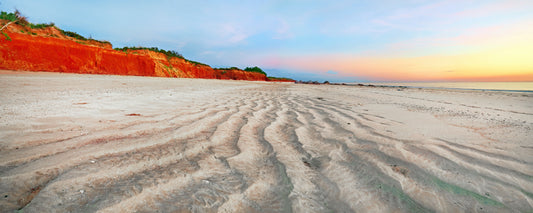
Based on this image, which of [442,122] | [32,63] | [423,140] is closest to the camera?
[423,140]

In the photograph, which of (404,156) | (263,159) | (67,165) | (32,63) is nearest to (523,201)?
(404,156)

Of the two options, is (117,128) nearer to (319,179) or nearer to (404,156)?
(319,179)

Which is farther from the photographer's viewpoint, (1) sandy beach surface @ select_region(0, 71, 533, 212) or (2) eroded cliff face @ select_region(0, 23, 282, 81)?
(2) eroded cliff face @ select_region(0, 23, 282, 81)

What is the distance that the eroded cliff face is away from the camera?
12812 mm

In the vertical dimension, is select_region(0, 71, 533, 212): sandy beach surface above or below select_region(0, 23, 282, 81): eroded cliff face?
below

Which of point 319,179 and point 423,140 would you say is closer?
point 319,179

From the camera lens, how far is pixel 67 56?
51.1 feet

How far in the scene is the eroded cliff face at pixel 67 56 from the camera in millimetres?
12812

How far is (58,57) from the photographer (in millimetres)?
14930

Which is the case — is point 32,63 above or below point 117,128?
above

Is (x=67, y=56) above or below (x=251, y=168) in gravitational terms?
above

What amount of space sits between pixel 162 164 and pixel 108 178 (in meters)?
0.24

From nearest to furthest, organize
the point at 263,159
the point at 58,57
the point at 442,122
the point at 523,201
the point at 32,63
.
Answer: the point at 523,201
the point at 263,159
the point at 442,122
the point at 32,63
the point at 58,57

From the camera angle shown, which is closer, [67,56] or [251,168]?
[251,168]
